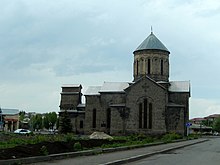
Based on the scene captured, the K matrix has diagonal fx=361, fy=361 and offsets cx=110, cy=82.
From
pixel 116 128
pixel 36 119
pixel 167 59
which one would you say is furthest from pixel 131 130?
pixel 36 119

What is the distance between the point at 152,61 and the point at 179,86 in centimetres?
644

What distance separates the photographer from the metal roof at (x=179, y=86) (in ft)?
202

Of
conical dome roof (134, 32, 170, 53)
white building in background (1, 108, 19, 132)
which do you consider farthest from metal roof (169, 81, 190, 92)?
white building in background (1, 108, 19, 132)

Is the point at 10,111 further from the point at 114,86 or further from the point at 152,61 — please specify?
the point at 152,61

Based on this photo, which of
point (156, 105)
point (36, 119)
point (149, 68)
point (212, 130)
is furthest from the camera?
point (212, 130)

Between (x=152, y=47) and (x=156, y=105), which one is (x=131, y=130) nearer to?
(x=156, y=105)

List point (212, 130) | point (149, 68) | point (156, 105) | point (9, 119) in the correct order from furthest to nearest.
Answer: point (212, 130) < point (9, 119) < point (149, 68) < point (156, 105)

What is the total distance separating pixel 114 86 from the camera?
65438 millimetres

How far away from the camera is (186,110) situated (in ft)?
194

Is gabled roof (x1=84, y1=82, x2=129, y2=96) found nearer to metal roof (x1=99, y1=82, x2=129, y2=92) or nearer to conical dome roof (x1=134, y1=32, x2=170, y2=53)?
metal roof (x1=99, y1=82, x2=129, y2=92)

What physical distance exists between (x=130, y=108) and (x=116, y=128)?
3.98m

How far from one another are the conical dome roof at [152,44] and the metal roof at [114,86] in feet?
22.9

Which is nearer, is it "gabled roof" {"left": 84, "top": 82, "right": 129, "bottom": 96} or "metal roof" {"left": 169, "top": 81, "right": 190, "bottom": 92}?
"metal roof" {"left": 169, "top": 81, "right": 190, "bottom": 92}

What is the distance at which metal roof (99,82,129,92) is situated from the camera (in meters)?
64.2
